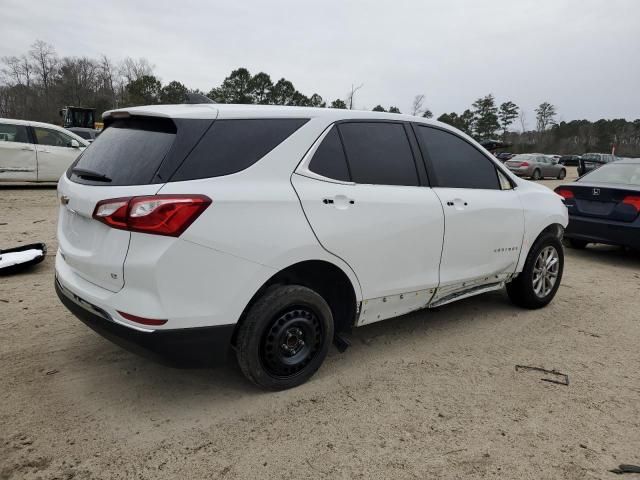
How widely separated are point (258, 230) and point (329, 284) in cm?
77

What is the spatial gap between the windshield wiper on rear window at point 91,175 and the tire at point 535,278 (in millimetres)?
3633

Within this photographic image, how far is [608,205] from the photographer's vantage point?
6.51 m

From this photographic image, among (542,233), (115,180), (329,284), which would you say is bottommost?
(329,284)

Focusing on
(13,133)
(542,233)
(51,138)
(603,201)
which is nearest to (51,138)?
(51,138)

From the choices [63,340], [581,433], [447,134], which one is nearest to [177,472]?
[63,340]

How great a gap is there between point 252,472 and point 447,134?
2.84 meters

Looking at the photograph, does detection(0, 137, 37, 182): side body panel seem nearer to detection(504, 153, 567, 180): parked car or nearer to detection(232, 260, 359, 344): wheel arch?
detection(232, 260, 359, 344): wheel arch

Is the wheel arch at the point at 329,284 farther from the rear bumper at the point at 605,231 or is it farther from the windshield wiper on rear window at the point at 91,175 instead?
the rear bumper at the point at 605,231

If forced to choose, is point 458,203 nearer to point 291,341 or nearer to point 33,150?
point 291,341

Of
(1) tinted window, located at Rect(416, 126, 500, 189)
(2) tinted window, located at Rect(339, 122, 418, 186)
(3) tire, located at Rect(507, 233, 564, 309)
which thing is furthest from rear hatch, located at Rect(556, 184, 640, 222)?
(2) tinted window, located at Rect(339, 122, 418, 186)

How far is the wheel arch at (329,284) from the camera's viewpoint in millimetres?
2750

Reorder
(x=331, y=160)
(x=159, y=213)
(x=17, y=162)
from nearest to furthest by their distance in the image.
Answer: (x=159, y=213), (x=331, y=160), (x=17, y=162)

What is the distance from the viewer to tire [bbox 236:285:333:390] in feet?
8.51

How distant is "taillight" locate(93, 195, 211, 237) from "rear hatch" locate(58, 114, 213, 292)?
5 centimetres
